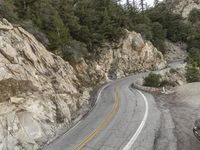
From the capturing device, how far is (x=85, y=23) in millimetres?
49250

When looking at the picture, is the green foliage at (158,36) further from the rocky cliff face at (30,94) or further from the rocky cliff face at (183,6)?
the rocky cliff face at (30,94)

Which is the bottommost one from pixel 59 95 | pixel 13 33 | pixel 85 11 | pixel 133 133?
pixel 133 133

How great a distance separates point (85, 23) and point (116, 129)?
35.7m

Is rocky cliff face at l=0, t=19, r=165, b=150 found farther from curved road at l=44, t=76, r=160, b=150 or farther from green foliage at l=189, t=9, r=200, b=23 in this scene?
green foliage at l=189, t=9, r=200, b=23

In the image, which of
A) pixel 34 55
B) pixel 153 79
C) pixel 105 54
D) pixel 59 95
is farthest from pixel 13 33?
pixel 105 54

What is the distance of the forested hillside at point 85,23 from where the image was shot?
33025 millimetres

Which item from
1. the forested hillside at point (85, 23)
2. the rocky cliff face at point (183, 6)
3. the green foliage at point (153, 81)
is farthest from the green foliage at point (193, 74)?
the rocky cliff face at point (183, 6)

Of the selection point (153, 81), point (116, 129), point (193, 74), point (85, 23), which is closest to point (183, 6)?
point (85, 23)

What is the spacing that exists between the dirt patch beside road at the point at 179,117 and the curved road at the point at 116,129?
0.52m

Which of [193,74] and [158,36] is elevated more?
[158,36]

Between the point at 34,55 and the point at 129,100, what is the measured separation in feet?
29.2

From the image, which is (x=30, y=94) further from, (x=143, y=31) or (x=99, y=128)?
(x=143, y=31)

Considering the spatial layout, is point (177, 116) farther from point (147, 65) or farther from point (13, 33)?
point (147, 65)

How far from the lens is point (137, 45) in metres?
54.8
